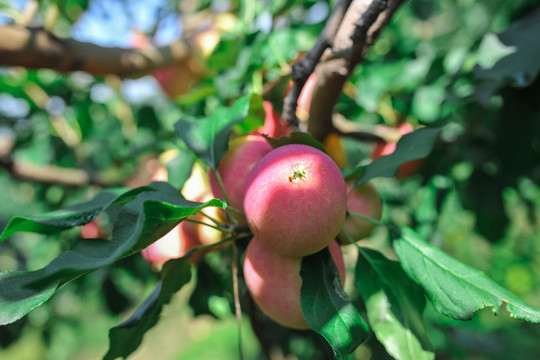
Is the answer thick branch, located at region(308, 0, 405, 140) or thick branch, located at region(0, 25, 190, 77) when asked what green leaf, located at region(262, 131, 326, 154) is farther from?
thick branch, located at region(0, 25, 190, 77)

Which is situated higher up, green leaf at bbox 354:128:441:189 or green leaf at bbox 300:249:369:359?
green leaf at bbox 354:128:441:189

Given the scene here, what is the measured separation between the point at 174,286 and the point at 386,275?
10.7 inches

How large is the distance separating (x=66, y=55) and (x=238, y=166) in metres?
0.54

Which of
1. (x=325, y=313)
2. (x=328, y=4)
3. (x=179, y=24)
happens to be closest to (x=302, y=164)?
(x=325, y=313)

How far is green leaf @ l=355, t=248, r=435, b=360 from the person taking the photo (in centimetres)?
49

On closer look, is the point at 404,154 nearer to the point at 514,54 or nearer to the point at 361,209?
the point at 361,209

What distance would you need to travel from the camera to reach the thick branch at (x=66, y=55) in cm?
75

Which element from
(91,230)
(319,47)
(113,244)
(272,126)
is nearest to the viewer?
(113,244)

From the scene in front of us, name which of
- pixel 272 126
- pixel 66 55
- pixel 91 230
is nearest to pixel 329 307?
pixel 272 126

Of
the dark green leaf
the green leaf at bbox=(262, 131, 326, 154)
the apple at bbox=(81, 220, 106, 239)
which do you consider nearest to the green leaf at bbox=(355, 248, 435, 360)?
the green leaf at bbox=(262, 131, 326, 154)

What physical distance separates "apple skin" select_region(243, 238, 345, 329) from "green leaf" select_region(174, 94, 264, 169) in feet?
0.43

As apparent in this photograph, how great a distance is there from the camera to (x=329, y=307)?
1.38 ft

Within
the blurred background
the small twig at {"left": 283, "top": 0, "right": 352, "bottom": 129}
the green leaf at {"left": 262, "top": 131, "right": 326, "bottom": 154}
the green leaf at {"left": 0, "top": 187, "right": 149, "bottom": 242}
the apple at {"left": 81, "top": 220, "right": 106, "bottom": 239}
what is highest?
the small twig at {"left": 283, "top": 0, "right": 352, "bottom": 129}

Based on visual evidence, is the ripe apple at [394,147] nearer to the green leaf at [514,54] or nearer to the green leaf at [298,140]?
the green leaf at [514,54]
